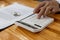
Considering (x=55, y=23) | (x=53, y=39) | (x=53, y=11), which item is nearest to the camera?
(x=53, y=39)

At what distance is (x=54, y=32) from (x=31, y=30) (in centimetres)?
13

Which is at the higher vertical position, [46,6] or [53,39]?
[46,6]

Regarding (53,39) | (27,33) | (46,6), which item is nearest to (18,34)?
(27,33)

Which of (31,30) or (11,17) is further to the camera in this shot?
(11,17)

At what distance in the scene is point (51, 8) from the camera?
2.62 ft

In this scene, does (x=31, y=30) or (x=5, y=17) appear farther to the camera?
(x=5, y=17)

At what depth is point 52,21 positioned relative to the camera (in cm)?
70

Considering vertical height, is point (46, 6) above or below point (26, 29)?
above

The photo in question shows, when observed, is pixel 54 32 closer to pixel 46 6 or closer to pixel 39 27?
pixel 39 27

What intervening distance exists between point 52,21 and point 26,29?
18 cm

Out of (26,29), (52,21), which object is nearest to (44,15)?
(52,21)

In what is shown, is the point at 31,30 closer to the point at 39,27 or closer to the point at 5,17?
the point at 39,27

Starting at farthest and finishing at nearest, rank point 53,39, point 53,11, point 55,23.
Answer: point 53,11, point 55,23, point 53,39

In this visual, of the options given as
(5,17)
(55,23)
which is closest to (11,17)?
(5,17)
